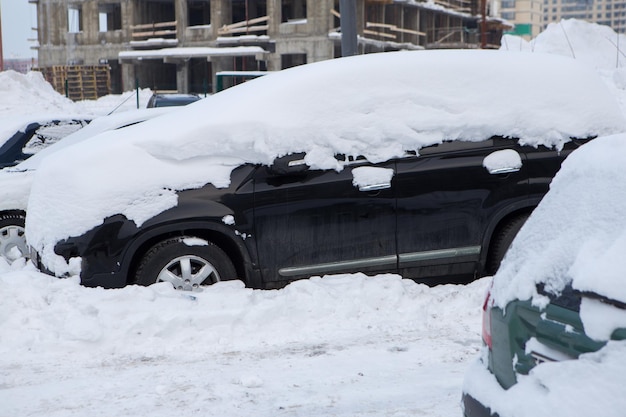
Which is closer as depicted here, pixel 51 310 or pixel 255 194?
pixel 51 310

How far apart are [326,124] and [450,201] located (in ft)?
3.65

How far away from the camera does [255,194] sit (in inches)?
230

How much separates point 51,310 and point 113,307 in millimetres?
427

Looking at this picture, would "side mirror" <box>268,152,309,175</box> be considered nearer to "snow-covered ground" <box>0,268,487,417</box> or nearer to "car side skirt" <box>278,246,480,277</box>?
"car side skirt" <box>278,246,480,277</box>

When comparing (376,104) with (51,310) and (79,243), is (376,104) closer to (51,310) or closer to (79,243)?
(79,243)

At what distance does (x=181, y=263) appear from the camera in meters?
5.78

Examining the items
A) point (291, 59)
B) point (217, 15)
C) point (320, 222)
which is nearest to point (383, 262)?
point (320, 222)

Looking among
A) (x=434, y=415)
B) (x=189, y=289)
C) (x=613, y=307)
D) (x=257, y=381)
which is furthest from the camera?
(x=189, y=289)

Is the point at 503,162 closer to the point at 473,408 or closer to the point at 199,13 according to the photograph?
the point at 473,408

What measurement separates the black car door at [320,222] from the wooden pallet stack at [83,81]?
45.9m

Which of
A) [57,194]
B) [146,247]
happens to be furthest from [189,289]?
[57,194]

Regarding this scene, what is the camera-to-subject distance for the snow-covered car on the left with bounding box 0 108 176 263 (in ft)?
26.7

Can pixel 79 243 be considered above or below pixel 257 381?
above

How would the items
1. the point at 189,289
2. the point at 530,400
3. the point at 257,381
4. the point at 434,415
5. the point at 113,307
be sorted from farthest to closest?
the point at 189,289, the point at 113,307, the point at 257,381, the point at 434,415, the point at 530,400
